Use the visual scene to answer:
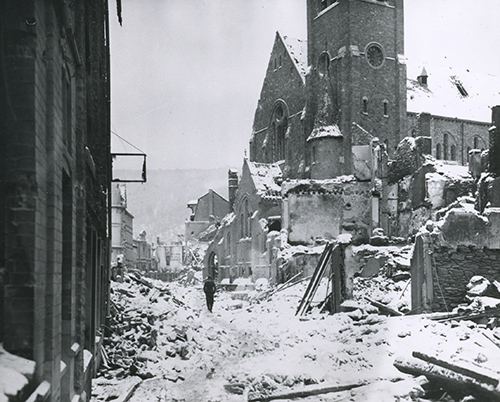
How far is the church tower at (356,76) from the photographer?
43.7 metres

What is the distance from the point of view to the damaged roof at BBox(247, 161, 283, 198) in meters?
43.0

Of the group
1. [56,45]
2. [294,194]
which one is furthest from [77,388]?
[294,194]

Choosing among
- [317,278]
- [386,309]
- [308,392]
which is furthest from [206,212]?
[308,392]

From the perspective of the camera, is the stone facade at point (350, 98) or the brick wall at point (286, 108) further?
the brick wall at point (286, 108)

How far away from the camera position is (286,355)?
44.3 feet

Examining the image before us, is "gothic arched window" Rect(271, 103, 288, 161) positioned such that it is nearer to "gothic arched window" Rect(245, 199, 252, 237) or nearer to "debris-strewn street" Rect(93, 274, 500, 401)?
"gothic arched window" Rect(245, 199, 252, 237)

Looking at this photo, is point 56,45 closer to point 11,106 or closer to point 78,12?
point 11,106

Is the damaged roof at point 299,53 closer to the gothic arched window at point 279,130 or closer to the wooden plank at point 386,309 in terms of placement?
the gothic arched window at point 279,130

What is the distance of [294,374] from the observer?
11.6 meters

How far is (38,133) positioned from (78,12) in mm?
4305

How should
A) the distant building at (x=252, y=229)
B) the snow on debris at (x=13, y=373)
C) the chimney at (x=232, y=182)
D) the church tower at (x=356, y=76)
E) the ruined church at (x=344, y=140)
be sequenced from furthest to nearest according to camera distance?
the chimney at (x=232, y=182) → the church tower at (x=356, y=76) → the distant building at (x=252, y=229) → the ruined church at (x=344, y=140) → the snow on debris at (x=13, y=373)

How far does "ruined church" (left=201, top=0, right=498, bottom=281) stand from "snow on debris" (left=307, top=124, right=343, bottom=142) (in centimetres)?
10

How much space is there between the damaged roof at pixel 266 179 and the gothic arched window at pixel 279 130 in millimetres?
4650

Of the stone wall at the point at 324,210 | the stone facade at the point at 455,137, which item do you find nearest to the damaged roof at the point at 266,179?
the stone wall at the point at 324,210
